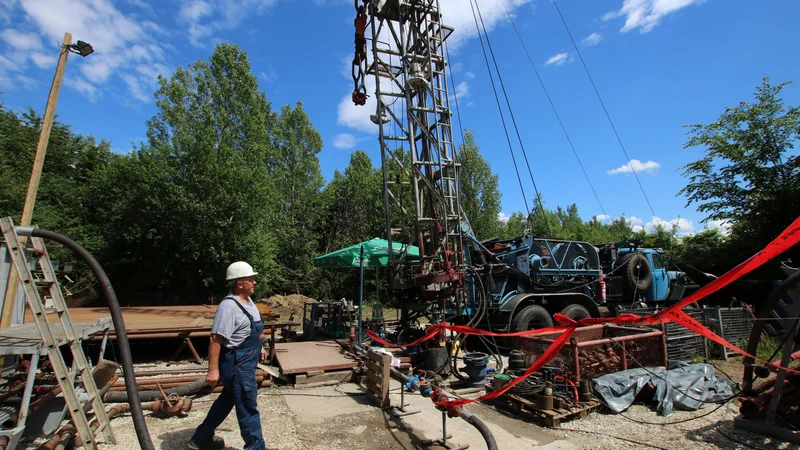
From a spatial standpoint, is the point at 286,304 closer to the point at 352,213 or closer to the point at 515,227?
the point at 352,213

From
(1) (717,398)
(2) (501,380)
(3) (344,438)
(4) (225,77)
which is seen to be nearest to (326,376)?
(3) (344,438)

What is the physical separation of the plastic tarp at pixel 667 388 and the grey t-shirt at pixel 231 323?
4529mm

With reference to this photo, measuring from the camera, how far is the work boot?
153 inches

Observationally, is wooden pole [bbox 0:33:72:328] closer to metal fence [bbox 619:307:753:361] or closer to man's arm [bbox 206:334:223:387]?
man's arm [bbox 206:334:223:387]

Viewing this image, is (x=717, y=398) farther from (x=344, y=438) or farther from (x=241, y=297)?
(x=241, y=297)

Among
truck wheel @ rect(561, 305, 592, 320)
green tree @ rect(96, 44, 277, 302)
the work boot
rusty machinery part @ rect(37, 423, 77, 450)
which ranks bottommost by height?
the work boot

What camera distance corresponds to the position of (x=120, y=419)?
16.1 ft

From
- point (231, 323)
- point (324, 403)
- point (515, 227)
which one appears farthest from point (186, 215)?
point (515, 227)

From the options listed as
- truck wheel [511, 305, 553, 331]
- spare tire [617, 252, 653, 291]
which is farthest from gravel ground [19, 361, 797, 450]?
spare tire [617, 252, 653, 291]

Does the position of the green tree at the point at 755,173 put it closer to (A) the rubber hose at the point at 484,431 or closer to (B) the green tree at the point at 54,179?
(A) the rubber hose at the point at 484,431

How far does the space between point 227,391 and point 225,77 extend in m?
23.6

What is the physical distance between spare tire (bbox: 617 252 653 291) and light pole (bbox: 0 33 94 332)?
38.5 feet

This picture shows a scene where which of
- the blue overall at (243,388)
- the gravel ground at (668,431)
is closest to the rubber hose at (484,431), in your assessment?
the gravel ground at (668,431)

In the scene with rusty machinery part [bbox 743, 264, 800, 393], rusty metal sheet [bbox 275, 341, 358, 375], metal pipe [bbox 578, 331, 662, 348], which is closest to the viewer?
rusty machinery part [bbox 743, 264, 800, 393]
